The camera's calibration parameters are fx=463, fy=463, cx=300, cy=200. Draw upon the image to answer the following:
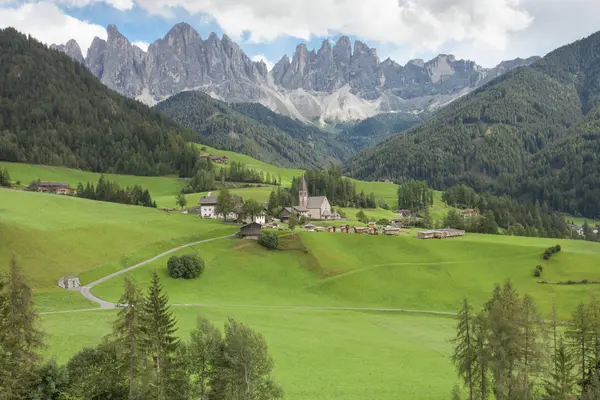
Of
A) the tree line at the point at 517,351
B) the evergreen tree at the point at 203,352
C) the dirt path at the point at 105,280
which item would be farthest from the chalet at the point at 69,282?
the tree line at the point at 517,351

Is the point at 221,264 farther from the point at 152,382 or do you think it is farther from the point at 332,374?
the point at 152,382

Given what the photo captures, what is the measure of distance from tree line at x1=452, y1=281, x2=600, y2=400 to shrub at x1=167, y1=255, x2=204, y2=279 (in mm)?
66761

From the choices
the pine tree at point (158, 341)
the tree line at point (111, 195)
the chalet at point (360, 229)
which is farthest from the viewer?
the tree line at point (111, 195)

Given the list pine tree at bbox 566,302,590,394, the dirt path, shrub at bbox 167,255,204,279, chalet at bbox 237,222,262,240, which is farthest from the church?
pine tree at bbox 566,302,590,394

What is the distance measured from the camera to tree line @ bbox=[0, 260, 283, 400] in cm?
3531

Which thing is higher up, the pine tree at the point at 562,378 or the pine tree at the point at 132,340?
the pine tree at the point at 132,340

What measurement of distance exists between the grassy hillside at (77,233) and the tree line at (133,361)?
38088 mm

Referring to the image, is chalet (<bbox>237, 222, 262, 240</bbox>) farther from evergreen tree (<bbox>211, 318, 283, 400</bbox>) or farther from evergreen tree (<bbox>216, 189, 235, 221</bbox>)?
evergreen tree (<bbox>211, 318, 283, 400</bbox>)

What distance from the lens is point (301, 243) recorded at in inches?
4619

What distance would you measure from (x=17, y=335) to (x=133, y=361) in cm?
884

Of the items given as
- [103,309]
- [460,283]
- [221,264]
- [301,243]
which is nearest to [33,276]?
[103,309]

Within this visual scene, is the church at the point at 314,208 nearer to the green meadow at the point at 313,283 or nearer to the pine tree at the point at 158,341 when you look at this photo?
the green meadow at the point at 313,283

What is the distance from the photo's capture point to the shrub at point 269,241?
11488 centimetres

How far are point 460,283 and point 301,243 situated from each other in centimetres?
3903
